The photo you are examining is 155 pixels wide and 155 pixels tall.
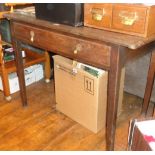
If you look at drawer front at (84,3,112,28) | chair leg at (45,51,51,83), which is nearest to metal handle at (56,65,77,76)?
drawer front at (84,3,112,28)

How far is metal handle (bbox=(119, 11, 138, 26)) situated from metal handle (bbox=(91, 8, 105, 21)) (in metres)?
0.09

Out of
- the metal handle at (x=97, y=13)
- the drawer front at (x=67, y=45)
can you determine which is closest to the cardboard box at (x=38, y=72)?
the drawer front at (x=67, y=45)

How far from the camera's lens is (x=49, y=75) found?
2031mm

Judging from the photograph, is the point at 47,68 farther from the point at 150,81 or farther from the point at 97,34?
the point at 97,34

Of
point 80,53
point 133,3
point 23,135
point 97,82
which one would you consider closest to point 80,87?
point 97,82

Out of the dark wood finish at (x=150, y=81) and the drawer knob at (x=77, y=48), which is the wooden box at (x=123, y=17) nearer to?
the drawer knob at (x=77, y=48)

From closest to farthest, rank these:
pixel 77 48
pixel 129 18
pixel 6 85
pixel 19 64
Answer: pixel 129 18 → pixel 77 48 → pixel 19 64 → pixel 6 85

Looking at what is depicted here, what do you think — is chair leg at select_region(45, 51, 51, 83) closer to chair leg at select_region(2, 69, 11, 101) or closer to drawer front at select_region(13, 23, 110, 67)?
chair leg at select_region(2, 69, 11, 101)

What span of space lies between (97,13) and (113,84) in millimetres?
322

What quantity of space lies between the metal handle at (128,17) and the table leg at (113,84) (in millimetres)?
113

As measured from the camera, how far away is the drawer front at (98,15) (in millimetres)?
1038

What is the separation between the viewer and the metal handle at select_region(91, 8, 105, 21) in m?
1.05

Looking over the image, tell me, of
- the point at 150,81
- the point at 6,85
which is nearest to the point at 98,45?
the point at 150,81

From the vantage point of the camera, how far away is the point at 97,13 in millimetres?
1063
